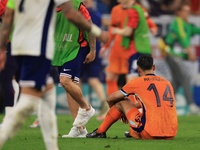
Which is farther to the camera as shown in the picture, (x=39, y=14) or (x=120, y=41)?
(x=120, y=41)

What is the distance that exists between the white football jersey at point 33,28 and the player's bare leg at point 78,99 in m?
1.43

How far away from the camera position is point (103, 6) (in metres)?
10.6

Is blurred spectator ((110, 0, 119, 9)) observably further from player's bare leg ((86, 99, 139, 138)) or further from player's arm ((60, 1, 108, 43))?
player's arm ((60, 1, 108, 43))

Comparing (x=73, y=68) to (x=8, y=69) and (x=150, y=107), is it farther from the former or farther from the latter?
(x=8, y=69)

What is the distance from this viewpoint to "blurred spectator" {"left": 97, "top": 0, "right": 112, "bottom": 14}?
10.5 metres

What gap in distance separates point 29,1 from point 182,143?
2227 mm

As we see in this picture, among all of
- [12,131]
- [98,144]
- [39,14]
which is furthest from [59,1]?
[98,144]

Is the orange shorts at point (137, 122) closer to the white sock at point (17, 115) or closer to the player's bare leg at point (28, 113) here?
the player's bare leg at point (28, 113)

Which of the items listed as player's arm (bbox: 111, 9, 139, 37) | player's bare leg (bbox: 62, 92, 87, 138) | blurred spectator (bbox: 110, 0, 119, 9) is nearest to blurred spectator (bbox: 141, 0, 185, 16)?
blurred spectator (bbox: 110, 0, 119, 9)

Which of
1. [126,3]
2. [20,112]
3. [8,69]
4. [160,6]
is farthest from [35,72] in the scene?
[160,6]

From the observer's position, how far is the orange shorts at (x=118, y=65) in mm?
7301

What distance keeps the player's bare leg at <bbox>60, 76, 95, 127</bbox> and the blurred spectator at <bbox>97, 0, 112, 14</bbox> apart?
643 cm

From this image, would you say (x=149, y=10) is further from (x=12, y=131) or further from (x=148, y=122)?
(x=12, y=131)

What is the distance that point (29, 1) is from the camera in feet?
9.37
